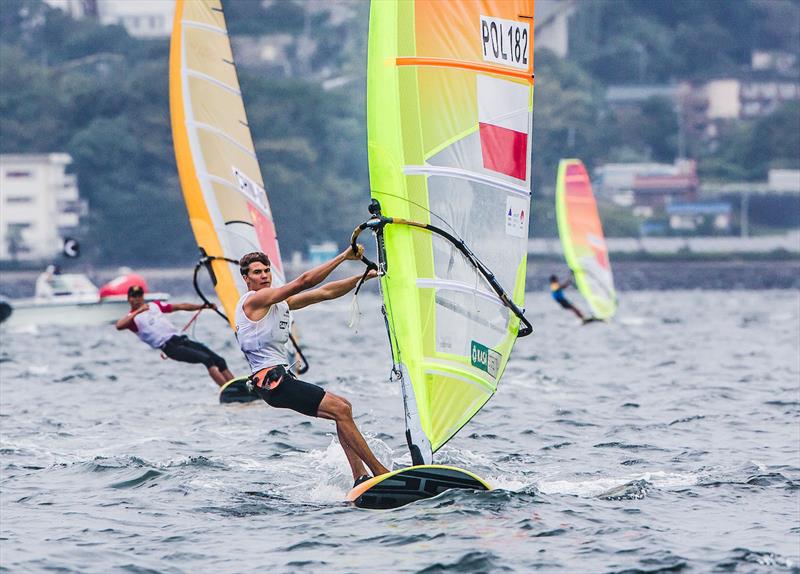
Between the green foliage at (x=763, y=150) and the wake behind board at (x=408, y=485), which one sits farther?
the green foliage at (x=763, y=150)

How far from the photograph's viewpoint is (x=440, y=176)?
393 inches

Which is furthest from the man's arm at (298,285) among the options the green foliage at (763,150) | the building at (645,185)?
the green foliage at (763,150)

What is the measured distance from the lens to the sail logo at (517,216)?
34.3 ft

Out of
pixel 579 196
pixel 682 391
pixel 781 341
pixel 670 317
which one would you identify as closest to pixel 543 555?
pixel 682 391

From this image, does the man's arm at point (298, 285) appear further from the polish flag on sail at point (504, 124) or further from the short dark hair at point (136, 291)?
the short dark hair at point (136, 291)

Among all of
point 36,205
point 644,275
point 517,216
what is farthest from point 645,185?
point 517,216

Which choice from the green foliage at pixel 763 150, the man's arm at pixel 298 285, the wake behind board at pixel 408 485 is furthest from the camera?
the green foliage at pixel 763 150

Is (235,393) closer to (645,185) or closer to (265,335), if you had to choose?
(265,335)

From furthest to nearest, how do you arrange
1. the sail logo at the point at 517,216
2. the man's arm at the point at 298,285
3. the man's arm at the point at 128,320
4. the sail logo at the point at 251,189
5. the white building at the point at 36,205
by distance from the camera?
the white building at the point at 36,205, the sail logo at the point at 251,189, the man's arm at the point at 128,320, the sail logo at the point at 517,216, the man's arm at the point at 298,285

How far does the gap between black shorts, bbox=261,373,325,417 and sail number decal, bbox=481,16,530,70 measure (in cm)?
248

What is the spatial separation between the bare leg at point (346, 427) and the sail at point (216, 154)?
7035mm

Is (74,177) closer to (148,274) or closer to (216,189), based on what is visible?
(148,274)

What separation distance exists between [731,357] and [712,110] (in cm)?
9739

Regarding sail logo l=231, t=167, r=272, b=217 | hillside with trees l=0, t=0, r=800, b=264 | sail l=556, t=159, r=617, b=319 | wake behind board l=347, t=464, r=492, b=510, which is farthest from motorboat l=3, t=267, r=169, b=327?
hillside with trees l=0, t=0, r=800, b=264
